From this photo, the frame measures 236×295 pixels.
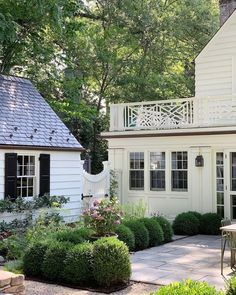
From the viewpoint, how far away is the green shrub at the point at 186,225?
41.8ft

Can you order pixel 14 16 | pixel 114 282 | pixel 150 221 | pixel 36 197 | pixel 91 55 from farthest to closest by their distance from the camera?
pixel 91 55, pixel 14 16, pixel 36 197, pixel 150 221, pixel 114 282

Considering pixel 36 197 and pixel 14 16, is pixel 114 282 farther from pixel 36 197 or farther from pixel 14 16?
pixel 14 16

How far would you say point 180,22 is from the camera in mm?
22422

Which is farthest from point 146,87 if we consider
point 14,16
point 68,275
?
point 68,275

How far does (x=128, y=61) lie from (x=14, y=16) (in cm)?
759

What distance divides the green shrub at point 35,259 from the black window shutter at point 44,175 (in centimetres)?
438

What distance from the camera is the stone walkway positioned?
7.69 m

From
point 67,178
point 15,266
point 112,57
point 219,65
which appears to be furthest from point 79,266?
point 112,57

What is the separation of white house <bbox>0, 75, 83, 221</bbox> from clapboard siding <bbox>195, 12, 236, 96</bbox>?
17.5 ft

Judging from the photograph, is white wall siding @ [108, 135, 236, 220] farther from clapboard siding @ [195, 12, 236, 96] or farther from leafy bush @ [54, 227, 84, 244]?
leafy bush @ [54, 227, 84, 244]

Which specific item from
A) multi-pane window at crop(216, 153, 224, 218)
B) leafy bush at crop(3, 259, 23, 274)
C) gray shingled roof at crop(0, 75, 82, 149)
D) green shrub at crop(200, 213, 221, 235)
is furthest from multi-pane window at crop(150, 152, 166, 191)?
leafy bush at crop(3, 259, 23, 274)

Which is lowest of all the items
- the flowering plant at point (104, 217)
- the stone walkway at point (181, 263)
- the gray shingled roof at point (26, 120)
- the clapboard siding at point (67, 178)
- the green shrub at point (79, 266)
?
the stone walkway at point (181, 263)

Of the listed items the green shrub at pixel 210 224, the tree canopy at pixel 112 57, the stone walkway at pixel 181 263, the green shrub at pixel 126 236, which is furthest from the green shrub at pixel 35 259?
the tree canopy at pixel 112 57

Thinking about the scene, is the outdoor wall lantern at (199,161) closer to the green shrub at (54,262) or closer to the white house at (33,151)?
the white house at (33,151)
